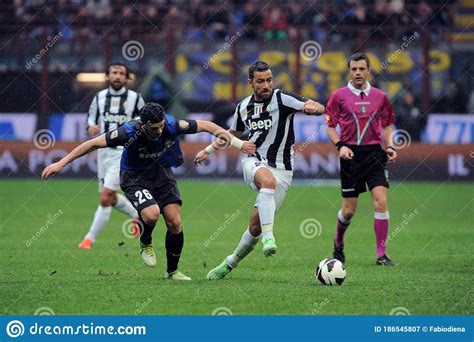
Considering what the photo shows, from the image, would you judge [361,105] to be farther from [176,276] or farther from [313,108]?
[176,276]

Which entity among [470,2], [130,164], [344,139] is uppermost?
[470,2]

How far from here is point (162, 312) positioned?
8.68 m

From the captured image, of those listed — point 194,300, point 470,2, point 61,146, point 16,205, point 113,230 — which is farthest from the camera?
point 470,2

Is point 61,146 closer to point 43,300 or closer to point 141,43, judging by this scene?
point 141,43

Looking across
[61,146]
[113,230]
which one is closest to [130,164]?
[113,230]

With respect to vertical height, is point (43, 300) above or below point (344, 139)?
below

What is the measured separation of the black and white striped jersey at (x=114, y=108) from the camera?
14750 mm

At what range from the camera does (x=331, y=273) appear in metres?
10.2

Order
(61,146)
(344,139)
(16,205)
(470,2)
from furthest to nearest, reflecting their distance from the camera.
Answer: (470,2) → (61,146) → (16,205) → (344,139)

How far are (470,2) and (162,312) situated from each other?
72.7ft

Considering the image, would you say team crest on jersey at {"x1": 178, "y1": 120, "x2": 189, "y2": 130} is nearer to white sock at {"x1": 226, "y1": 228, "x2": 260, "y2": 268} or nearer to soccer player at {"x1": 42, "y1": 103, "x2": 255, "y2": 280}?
soccer player at {"x1": 42, "y1": 103, "x2": 255, "y2": 280}

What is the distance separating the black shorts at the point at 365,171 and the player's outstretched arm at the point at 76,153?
3.45 m

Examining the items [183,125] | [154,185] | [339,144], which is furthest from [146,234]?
[339,144]

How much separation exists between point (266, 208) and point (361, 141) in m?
2.57
